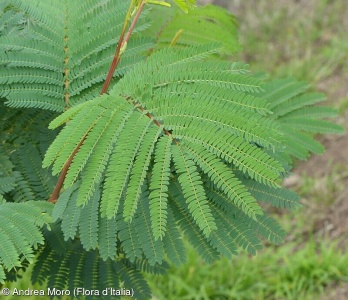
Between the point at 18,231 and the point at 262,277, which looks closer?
the point at 18,231

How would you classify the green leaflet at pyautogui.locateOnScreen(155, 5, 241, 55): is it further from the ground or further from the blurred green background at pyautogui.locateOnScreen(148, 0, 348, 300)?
the ground

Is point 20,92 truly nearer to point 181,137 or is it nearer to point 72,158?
point 72,158

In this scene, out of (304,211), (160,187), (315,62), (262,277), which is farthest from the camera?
(315,62)

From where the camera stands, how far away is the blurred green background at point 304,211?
12.9 feet

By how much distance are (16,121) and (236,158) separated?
82 centimetres

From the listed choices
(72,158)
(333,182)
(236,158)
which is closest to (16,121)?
(72,158)

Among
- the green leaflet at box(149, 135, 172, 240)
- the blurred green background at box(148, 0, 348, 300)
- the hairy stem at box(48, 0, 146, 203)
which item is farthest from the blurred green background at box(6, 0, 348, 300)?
the green leaflet at box(149, 135, 172, 240)

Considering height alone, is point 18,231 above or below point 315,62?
below

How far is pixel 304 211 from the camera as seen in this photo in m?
4.67

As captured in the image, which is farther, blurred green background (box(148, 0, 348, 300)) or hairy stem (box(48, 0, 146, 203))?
blurred green background (box(148, 0, 348, 300))

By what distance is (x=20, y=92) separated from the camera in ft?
5.81

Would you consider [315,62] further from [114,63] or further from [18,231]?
[18,231]

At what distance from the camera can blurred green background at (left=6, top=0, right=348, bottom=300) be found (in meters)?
3.92

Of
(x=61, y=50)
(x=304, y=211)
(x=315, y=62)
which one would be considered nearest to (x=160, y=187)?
(x=61, y=50)
